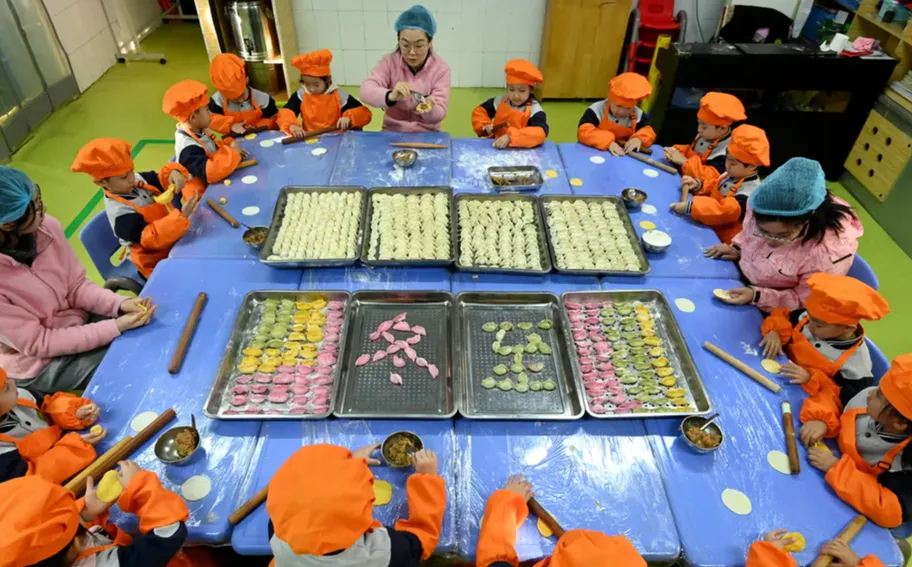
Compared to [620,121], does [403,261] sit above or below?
below

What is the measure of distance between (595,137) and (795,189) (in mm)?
1793

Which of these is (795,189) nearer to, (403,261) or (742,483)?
(742,483)

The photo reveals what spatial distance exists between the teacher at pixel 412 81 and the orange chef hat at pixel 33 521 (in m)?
3.24

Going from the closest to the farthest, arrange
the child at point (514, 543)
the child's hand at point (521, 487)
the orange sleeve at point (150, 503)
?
1. the child at point (514, 543)
2. the orange sleeve at point (150, 503)
3. the child's hand at point (521, 487)

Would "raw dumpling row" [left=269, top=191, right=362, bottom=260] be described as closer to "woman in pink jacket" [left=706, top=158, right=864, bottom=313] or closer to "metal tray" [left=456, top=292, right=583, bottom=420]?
"metal tray" [left=456, top=292, right=583, bottom=420]

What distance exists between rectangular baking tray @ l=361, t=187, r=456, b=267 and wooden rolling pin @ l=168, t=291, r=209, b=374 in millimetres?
824

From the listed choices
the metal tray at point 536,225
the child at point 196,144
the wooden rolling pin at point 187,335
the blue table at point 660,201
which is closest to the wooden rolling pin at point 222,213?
the child at point 196,144

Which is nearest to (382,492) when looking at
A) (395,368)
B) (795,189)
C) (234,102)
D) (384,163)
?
(395,368)

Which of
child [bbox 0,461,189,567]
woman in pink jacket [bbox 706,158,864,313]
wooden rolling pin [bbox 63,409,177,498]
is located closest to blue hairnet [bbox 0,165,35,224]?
wooden rolling pin [bbox 63,409,177,498]

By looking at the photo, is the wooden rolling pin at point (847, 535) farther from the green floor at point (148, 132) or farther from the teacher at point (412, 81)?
the teacher at point (412, 81)

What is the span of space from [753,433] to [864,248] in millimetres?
3791

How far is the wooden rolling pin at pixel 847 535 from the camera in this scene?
1747mm

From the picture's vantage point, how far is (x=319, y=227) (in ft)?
10.1

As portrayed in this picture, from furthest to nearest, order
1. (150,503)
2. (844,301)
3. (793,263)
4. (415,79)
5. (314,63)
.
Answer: (415,79), (314,63), (793,263), (844,301), (150,503)
